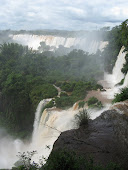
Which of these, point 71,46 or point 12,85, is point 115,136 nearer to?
point 12,85

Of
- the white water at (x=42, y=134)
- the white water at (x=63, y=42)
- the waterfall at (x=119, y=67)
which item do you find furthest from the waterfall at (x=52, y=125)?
the white water at (x=63, y=42)

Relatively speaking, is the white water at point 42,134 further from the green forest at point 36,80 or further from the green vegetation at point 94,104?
the green forest at point 36,80

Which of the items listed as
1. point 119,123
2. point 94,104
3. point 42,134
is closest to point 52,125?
A: point 42,134

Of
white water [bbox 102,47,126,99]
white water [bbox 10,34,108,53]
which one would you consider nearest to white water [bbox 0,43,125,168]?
white water [bbox 102,47,126,99]

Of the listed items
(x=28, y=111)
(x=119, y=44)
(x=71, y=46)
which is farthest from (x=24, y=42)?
(x=28, y=111)

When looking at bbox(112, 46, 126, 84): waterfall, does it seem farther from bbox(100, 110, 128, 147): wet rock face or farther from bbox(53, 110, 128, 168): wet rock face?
bbox(53, 110, 128, 168): wet rock face

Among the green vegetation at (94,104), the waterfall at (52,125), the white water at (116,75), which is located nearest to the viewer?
the waterfall at (52,125)
